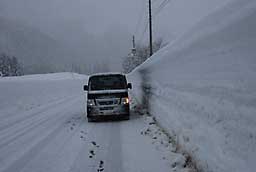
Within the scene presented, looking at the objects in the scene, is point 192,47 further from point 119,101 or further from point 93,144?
point 119,101

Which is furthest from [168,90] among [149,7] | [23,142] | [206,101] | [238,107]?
[149,7]

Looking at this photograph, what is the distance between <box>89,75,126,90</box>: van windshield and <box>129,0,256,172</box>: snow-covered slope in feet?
21.7

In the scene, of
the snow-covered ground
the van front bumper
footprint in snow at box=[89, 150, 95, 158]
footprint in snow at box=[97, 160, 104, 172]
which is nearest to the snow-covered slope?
the snow-covered ground

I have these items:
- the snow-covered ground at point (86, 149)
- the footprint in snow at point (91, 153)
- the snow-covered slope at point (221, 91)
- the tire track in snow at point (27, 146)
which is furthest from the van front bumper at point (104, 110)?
the snow-covered slope at point (221, 91)

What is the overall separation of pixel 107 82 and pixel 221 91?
9317 mm

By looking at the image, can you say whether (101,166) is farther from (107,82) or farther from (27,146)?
(107,82)

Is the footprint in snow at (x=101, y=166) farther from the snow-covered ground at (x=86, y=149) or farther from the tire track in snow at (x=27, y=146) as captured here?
the tire track in snow at (x=27, y=146)

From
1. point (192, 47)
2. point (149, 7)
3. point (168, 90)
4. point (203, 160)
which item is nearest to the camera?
point (203, 160)

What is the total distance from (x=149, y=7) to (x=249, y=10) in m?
27.3

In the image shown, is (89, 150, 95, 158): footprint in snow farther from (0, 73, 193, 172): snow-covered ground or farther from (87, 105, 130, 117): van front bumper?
(87, 105, 130, 117): van front bumper

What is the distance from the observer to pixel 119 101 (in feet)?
39.4

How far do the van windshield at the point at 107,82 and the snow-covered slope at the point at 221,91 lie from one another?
6.61 metres

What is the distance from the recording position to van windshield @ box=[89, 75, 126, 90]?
1270 cm

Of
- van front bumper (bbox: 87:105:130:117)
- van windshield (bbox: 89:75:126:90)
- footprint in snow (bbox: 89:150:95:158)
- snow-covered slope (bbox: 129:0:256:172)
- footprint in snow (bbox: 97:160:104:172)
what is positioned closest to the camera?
snow-covered slope (bbox: 129:0:256:172)
